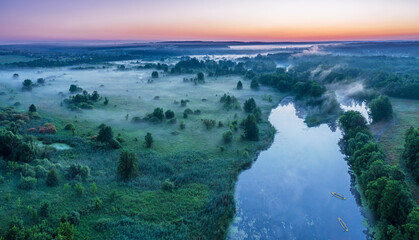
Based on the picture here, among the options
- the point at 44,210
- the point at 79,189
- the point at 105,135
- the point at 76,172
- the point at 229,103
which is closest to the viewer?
the point at 44,210

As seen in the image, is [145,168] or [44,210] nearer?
[44,210]

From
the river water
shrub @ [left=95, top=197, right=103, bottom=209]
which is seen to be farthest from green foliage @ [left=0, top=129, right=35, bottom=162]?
the river water

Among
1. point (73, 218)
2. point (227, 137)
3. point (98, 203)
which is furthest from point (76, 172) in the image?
point (227, 137)

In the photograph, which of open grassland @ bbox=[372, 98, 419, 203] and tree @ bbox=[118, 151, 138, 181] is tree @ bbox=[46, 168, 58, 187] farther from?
open grassland @ bbox=[372, 98, 419, 203]

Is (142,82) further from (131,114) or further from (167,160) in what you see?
(167,160)

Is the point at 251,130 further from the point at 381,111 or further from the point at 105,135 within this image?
the point at 381,111

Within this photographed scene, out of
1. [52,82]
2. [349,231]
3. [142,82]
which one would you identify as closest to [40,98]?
[52,82]

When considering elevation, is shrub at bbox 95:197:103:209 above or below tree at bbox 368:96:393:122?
below

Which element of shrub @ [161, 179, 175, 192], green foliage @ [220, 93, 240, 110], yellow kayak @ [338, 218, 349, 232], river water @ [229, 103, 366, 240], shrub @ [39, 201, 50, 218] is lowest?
yellow kayak @ [338, 218, 349, 232]
